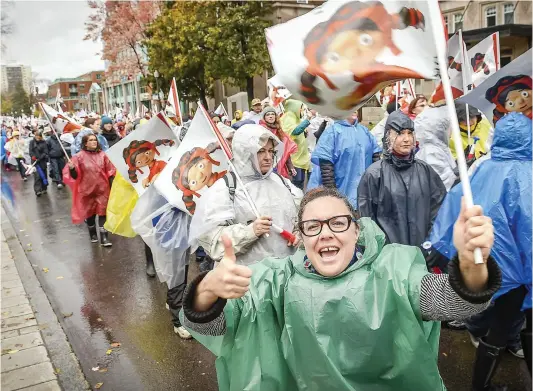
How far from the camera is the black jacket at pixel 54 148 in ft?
51.8

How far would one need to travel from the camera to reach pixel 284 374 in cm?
216

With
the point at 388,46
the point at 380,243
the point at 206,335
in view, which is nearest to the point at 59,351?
the point at 206,335

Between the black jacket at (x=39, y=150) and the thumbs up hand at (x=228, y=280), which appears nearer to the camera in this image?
the thumbs up hand at (x=228, y=280)

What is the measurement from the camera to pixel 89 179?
864cm

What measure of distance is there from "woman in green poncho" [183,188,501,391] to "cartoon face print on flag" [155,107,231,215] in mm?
2228

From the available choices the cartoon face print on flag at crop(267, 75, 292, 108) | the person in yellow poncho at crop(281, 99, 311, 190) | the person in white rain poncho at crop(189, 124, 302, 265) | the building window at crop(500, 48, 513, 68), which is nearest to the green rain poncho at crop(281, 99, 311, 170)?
the person in yellow poncho at crop(281, 99, 311, 190)

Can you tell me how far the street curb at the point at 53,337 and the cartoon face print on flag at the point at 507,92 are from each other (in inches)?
153

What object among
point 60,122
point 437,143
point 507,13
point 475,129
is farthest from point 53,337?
point 507,13

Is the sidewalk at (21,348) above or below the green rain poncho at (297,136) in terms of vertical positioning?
below

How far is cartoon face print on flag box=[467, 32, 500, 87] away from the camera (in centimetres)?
706

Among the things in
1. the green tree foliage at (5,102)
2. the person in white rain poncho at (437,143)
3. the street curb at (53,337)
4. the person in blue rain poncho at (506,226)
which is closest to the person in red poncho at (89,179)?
the street curb at (53,337)

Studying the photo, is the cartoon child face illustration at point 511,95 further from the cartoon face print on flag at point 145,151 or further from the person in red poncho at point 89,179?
the person in red poncho at point 89,179

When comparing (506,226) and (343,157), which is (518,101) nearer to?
(506,226)

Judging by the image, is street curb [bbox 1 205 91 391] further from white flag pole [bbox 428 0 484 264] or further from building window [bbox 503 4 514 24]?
building window [bbox 503 4 514 24]
